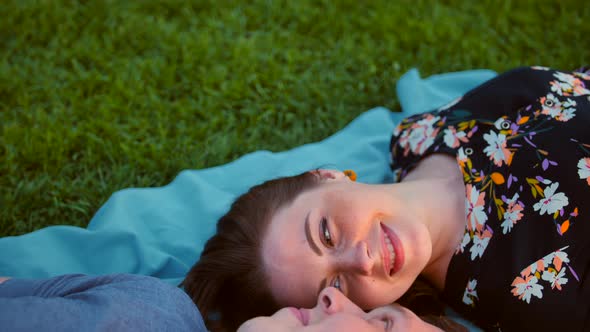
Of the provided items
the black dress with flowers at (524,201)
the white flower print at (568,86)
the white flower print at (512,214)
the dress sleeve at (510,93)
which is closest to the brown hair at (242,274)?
the black dress with flowers at (524,201)

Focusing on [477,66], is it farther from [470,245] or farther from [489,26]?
[470,245]

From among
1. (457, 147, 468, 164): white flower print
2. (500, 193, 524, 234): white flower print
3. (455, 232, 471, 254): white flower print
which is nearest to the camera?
(500, 193, 524, 234): white flower print

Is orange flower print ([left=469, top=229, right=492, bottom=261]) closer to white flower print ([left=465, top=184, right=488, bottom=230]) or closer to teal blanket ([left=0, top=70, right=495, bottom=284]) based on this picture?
white flower print ([left=465, top=184, right=488, bottom=230])

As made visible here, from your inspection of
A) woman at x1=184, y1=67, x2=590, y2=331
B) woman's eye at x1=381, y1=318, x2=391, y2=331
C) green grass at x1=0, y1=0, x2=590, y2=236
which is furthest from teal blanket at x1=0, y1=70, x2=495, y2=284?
woman's eye at x1=381, y1=318, x2=391, y2=331

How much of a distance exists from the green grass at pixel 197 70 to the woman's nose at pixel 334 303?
1536 mm

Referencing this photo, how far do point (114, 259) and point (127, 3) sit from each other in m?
Result: 2.42

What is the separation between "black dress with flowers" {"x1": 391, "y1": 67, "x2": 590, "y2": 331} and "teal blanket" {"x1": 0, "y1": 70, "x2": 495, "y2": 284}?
0.69 meters

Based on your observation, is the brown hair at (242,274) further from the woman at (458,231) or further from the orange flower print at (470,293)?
the orange flower print at (470,293)

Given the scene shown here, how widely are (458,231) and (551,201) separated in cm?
42

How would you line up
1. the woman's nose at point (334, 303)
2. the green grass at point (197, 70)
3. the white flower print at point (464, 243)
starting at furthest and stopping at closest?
the green grass at point (197, 70), the white flower print at point (464, 243), the woman's nose at point (334, 303)

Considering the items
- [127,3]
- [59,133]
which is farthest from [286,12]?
[59,133]

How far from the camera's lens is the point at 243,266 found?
2.23 metres

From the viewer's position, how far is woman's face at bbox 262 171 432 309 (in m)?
2.10

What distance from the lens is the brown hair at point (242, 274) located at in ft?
7.29
